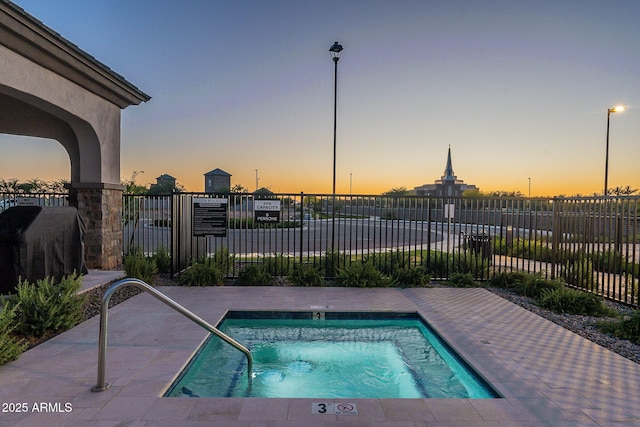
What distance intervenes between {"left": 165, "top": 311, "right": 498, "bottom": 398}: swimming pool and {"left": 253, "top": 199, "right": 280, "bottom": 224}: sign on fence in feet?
10.2

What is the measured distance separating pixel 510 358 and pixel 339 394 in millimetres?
2231

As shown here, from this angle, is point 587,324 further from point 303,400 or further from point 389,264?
point 303,400

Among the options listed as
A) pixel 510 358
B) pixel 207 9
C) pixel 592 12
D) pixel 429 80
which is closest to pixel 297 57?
pixel 207 9

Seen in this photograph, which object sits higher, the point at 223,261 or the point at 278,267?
the point at 223,261

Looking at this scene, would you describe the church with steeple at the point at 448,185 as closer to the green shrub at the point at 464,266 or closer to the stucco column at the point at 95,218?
the green shrub at the point at 464,266

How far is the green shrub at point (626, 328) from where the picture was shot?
18.3 ft

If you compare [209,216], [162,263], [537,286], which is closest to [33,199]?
[162,263]

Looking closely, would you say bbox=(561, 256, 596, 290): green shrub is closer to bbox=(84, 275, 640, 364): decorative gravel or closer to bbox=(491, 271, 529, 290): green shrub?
bbox=(84, 275, 640, 364): decorative gravel

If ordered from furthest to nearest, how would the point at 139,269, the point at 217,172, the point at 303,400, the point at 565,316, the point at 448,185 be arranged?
the point at 448,185
the point at 217,172
the point at 139,269
the point at 565,316
the point at 303,400

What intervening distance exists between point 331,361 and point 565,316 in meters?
4.56

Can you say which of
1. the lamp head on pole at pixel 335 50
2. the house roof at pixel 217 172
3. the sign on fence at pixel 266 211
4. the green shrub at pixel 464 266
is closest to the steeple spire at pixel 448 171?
the house roof at pixel 217 172

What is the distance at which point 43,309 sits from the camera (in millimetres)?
5414

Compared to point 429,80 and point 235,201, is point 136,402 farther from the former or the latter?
point 429,80

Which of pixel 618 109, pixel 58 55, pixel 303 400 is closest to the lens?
pixel 303 400
